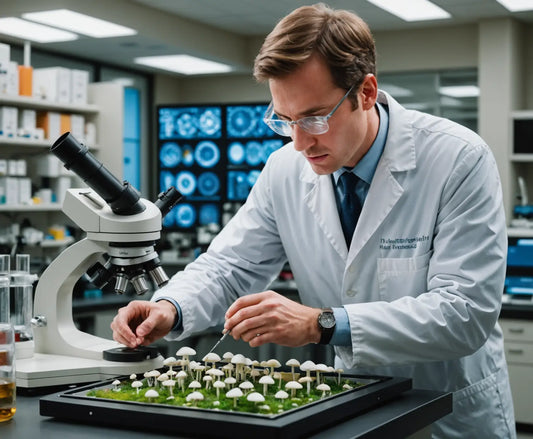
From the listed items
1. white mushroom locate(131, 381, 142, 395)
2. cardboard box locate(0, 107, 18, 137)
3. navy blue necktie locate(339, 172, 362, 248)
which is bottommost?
white mushroom locate(131, 381, 142, 395)

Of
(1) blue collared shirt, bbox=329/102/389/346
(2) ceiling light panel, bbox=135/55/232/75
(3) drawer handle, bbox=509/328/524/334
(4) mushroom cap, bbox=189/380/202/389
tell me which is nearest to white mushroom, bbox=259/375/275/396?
(4) mushroom cap, bbox=189/380/202/389

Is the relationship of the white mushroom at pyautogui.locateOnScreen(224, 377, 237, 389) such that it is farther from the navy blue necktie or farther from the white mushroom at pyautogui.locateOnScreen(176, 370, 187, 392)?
the navy blue necktie

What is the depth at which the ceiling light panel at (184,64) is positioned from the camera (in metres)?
7.41

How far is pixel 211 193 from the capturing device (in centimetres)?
565

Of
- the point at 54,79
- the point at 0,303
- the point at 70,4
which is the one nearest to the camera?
the point at 0,303

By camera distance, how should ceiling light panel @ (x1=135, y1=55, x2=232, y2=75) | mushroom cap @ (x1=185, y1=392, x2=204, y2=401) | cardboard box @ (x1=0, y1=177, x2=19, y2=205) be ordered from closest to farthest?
mushroom cap @ (x1=185, y1=392, x2=204, y2=401) → cardboard box @ (x1=0, y1=177, x2=19, y2=205) → ceiling light panel @ (x1=135, y1=55, x2=232, y2=75)

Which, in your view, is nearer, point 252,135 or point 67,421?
point 67,421

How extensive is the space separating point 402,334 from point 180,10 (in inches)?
219

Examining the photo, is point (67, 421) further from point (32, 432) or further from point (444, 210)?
point (444, 210)

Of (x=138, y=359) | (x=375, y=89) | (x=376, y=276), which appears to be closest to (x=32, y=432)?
(x=138, y=359)

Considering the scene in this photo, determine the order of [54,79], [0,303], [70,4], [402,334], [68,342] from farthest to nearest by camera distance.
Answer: [70,4] → [54,79] → [68,342] → [0,303] → [402,334]

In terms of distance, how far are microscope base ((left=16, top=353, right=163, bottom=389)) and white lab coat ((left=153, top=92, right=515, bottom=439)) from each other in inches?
6.6

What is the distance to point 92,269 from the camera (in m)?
1.63

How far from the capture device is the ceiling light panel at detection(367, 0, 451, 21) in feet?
19.8
